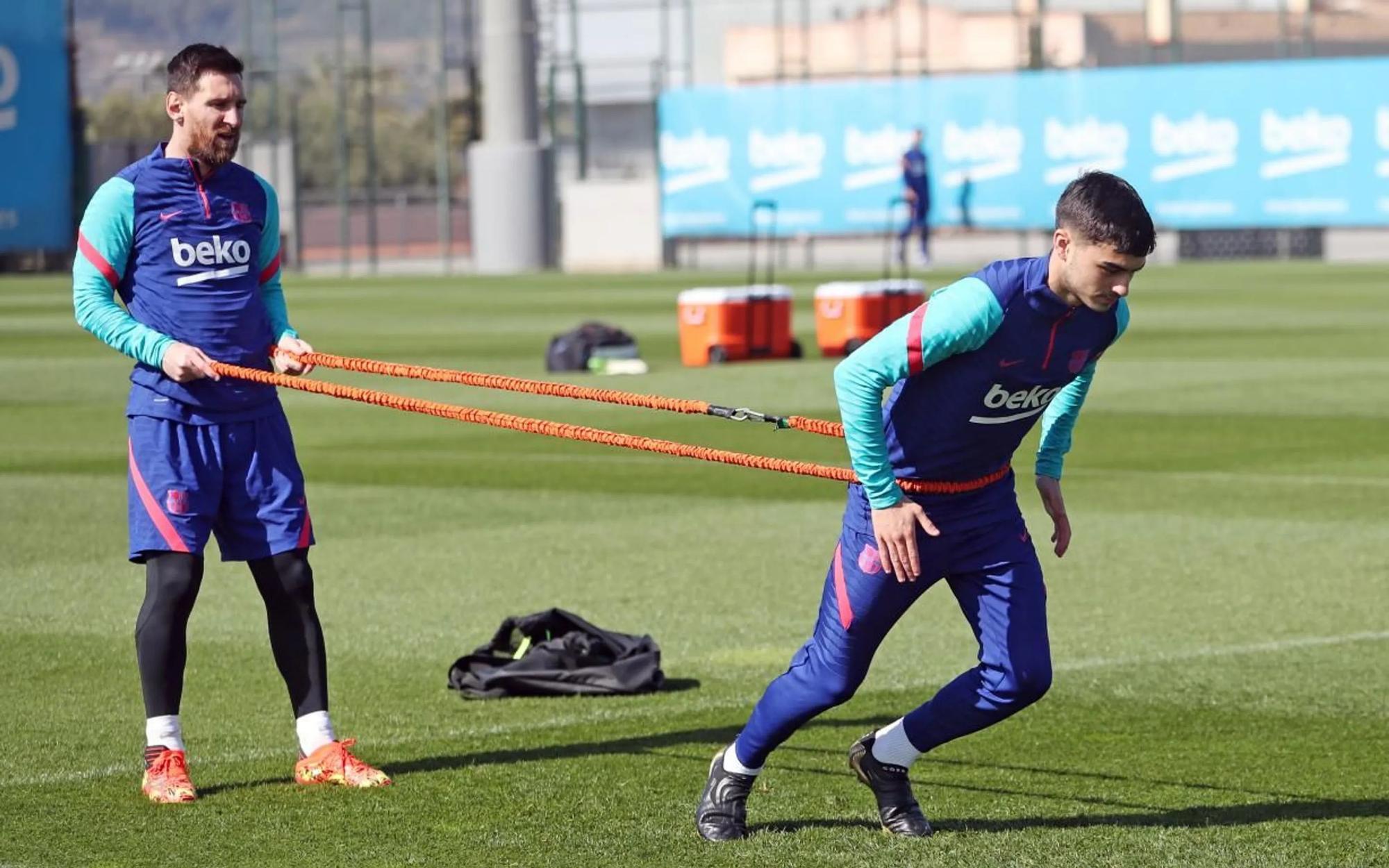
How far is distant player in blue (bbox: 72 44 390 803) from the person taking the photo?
7.07 meters

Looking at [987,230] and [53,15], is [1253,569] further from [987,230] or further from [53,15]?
[987,230]

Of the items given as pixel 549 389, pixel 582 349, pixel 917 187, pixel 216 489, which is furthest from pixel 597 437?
pixel 917 187

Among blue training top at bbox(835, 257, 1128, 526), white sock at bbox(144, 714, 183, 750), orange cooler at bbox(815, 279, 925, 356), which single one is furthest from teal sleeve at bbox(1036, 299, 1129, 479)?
orange cooler at bbox(815, 279, 925, 356)

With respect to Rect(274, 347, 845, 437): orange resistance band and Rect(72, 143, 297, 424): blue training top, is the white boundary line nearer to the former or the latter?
Rect(72, 143, 297, 424): blue training top

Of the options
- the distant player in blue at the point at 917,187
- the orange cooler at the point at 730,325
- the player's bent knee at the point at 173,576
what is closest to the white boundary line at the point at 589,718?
the player's bent knee at the point at 173,576

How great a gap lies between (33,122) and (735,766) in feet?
119

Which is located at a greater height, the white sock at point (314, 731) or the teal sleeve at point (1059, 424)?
the teal sleeve at point (1059, 424)

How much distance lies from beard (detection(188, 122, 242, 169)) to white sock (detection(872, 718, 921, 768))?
2.56 meters

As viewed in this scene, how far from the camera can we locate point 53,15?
132ft

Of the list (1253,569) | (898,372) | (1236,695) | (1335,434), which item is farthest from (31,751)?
(1335,434)

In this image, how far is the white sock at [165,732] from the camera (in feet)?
23.4

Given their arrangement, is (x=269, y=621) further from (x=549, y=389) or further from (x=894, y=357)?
(x=894, y=357)

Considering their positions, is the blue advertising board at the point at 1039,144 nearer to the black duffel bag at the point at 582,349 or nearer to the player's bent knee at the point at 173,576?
the black duffel bag at the point at 582,349

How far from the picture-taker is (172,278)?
7148 millimetres
